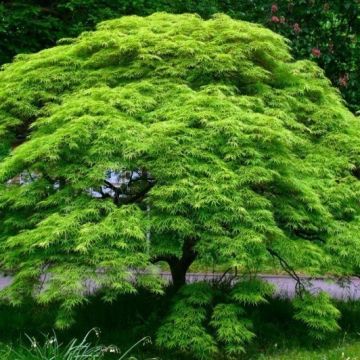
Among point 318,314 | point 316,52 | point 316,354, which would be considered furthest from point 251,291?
point 316,52

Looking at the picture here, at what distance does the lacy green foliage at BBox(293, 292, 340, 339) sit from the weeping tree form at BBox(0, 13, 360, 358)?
0.04ft

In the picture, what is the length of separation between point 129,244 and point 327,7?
7250 mm

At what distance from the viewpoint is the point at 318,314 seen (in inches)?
186

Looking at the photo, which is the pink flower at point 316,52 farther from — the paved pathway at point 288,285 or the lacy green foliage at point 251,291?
the lacy green foliage at point 251,291

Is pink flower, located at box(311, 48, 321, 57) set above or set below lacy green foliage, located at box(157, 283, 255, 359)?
below

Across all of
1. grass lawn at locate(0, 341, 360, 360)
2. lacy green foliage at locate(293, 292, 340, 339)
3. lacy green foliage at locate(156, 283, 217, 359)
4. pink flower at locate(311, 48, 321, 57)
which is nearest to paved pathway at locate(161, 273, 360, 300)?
grass lawn at locate(0, 341, 360, 360)

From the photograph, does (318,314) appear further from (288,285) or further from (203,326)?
(288,285)

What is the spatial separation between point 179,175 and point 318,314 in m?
1.46

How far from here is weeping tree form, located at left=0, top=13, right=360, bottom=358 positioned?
14.0 ft

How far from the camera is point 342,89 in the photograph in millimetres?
10227

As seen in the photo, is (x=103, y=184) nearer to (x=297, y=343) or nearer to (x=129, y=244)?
(x=129, y=244)

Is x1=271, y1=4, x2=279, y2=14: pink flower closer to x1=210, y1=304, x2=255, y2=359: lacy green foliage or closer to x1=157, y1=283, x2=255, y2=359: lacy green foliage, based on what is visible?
x1=157, y1=283, x2=255, y2=359: lacy green foliage

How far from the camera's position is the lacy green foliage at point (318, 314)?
470 centimetres

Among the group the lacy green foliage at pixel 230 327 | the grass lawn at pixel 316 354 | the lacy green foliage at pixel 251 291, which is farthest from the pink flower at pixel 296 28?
the lacy green foliage at pixel 230 327
